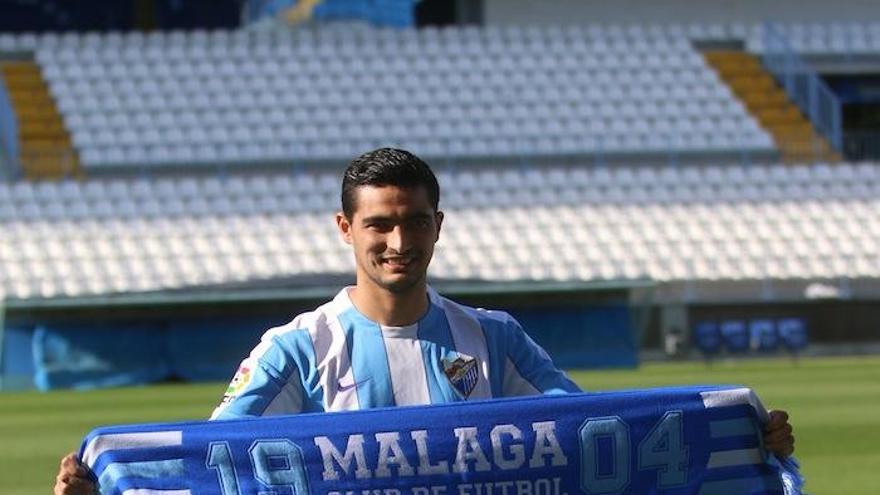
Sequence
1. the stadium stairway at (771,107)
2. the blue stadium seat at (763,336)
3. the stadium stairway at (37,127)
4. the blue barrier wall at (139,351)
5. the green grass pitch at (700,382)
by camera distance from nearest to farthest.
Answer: the green grass pitch at (700,382) < the blue barrier wall at (139,351) < the blue stadium seat at (763,336) < the stadium stairway at (37,127) < the stadium stairway at (771,107)

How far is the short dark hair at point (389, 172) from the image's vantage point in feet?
13.3

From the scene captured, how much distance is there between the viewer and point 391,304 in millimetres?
4176

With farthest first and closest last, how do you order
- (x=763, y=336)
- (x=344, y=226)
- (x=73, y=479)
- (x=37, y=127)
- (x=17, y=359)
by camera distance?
(x=37, y=127) → (x=763, y=336) → (x=17, y=359) → (x=344, y=226) → (x=73, y=479)

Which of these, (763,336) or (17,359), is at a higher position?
(17,359)

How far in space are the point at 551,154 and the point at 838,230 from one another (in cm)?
471

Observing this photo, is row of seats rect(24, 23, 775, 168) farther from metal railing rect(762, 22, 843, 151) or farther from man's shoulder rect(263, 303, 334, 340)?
man's shoulder rect(263, 303, 334, 340)

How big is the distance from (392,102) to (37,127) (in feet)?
18.6

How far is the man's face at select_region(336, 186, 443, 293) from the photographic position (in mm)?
4070

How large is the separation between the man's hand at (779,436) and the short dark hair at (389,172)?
940 millimetres

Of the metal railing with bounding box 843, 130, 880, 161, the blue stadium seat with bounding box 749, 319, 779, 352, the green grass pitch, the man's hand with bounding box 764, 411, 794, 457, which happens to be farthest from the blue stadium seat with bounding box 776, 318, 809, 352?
the man's hand with bounding box 764, 411, 794, 457

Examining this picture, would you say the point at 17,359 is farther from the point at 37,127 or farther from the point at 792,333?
the point at 792,333

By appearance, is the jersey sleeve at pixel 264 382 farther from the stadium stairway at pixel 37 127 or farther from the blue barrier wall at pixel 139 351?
the stadium stairway at pixel 37 127

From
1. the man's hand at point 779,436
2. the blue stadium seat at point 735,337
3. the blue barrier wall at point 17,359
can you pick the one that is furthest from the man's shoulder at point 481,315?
the blue stadium seat at point 735,337

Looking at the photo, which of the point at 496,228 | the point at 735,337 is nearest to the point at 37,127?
the point at 496,228
